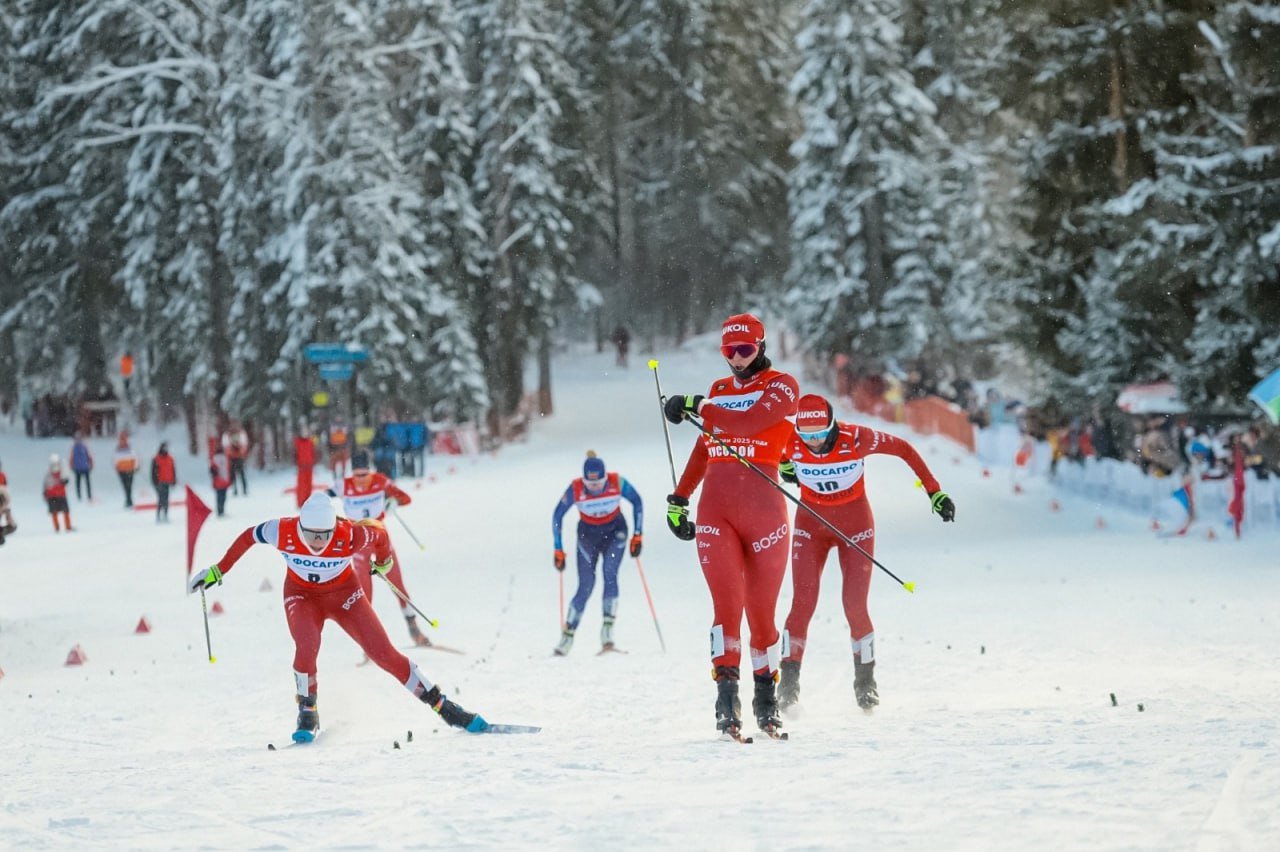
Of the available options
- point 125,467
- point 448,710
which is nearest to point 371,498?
point 448,710

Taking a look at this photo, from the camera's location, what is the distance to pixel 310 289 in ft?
120

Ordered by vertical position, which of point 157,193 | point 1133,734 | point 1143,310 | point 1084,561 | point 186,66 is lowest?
point 1084,561

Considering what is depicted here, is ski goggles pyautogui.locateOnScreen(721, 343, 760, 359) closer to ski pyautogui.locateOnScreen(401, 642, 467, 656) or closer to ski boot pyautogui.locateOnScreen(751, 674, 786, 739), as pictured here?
ski boot pyautogui.locateOnScreen(751, 674, 786, 739)

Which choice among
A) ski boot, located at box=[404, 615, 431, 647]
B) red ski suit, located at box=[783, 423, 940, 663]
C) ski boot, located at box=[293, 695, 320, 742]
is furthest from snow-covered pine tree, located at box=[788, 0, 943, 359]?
ski boot, located at box=[293, 695, 320, 742]

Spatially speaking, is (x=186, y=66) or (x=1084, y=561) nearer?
(x=1084, y=561)

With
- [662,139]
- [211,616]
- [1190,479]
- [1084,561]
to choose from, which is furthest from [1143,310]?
[662,139]

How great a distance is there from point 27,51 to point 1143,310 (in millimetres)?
32498

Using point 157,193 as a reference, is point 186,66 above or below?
above

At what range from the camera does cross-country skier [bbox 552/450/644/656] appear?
547 inches

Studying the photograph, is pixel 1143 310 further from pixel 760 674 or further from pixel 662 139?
pixel 662 139

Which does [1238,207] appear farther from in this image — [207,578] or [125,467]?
[125,467]

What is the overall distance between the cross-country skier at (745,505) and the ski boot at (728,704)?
0.29ft

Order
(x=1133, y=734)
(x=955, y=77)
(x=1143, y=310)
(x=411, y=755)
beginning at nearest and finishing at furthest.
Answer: (x=1133, y=734) → (x=411, y=755) → (x=1143, y=310) → (x=955, y=77)

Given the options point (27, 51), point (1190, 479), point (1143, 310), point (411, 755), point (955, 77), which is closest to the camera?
point (411, 755)
